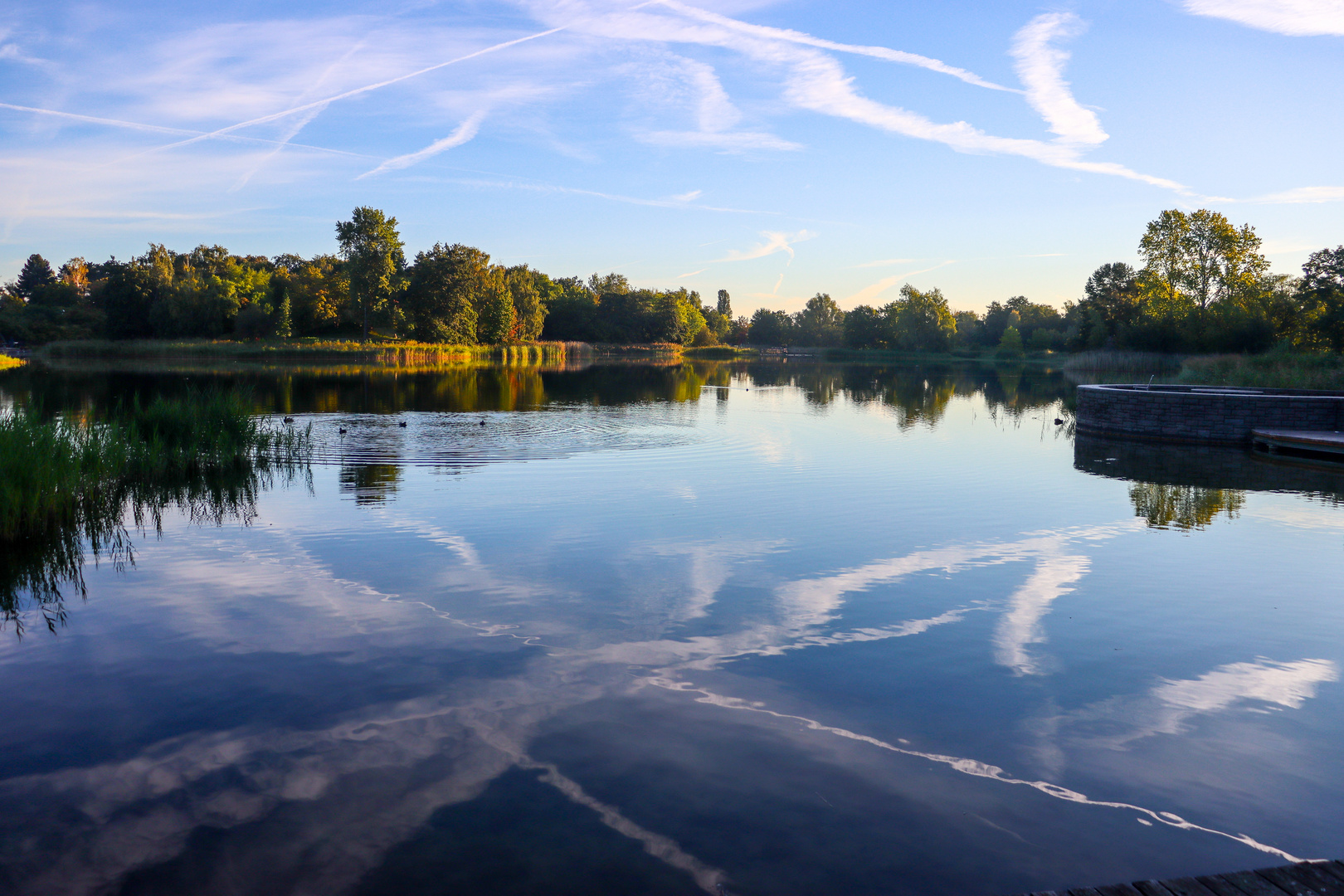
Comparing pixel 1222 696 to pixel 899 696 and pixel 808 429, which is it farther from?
pixel 808 429

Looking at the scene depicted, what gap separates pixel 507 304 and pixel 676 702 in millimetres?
109702

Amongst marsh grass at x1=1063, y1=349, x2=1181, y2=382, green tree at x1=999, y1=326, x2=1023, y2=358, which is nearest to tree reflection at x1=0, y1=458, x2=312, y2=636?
marsh grass at x1=1063, y1=349, x2=1181, y2=382

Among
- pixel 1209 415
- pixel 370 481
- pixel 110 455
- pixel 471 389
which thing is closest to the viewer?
pixel 110 455

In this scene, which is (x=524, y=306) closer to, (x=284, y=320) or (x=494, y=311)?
(x=494, y=311)

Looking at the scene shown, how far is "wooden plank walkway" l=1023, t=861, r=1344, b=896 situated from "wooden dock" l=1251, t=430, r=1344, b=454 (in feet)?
68.8

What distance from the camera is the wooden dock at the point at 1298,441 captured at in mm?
20219

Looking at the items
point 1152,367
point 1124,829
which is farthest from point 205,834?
point 1152,367

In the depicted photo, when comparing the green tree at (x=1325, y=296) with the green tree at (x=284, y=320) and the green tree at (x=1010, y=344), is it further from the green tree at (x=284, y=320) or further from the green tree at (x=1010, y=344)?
the green tree at (x=284, y=320)

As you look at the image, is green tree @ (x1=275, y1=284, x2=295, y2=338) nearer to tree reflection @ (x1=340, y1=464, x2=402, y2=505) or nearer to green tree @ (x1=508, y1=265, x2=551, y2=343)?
green tree @ (x1=508, y1=265, x2=551, y2=343)

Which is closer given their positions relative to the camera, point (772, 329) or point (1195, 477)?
point (1195, 477)

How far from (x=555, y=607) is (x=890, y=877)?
492 centimetres

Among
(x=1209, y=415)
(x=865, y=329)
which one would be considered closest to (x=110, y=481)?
(x=1209, y=415)

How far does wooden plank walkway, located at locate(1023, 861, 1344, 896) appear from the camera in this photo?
140 inches

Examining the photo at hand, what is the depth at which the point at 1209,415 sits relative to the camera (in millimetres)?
23781
